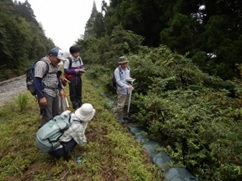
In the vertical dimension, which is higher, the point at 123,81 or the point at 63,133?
the point at 123,81

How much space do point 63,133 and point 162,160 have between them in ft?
6.59

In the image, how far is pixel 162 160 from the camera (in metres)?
4.96

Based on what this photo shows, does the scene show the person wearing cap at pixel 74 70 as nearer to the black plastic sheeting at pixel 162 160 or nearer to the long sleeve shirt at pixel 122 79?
the long sleeve shirt at pixel 122 79

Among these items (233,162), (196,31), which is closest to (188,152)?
(233,162)

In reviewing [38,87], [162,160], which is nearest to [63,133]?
[38,87]

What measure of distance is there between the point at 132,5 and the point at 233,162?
1482cm

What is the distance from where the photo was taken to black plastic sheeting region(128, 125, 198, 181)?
4.42 meters

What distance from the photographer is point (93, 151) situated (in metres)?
4.82

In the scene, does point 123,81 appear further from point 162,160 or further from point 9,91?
point 9,91

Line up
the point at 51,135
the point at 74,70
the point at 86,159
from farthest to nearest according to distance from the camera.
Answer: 1. the point at 74,70
2. the point at 86,159
3. the point at 51,135

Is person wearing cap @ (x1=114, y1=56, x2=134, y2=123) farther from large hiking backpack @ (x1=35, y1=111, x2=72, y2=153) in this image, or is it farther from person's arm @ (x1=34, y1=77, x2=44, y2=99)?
large hiking backpack @ (x1=35, y1=111, x2=72, y2=153)

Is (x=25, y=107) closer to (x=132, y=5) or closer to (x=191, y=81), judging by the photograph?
(x=191, y=81)

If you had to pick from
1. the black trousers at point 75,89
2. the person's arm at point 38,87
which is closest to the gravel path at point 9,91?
the black trousers at point 75,89

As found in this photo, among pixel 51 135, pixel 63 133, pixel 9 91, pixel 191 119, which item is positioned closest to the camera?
pixel 51 135
